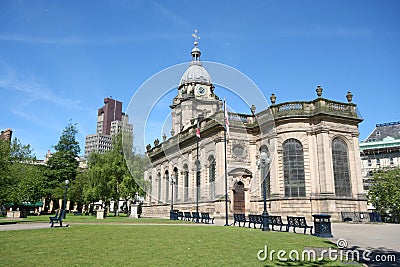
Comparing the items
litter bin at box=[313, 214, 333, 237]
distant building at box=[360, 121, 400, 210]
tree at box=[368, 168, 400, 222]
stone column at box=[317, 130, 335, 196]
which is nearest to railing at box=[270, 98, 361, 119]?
stone column at box=[317, 130, 335, 196]

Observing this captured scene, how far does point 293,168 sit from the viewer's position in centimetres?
3331

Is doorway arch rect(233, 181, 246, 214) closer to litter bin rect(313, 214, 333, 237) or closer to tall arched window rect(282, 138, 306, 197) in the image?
tall arched window rect(282, 138, 306, 197)

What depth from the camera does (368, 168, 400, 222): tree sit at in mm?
43188

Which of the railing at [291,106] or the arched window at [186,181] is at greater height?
the railing at [291,106]

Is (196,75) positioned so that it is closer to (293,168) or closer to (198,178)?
(198,178)

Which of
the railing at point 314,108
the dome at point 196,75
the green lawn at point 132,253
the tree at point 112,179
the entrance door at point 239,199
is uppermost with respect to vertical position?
the dome at point 196,75

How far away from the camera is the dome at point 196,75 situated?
2251 inches

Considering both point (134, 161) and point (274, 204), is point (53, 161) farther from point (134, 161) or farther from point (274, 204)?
point (274, 204)

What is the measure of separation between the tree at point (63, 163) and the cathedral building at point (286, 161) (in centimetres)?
2987

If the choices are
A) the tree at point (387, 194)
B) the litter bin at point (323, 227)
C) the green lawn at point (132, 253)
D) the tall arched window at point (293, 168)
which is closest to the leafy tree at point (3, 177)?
the green lawn at point (132, 253)

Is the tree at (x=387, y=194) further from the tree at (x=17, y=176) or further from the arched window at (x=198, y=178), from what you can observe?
the tree at (x=17, y=176)

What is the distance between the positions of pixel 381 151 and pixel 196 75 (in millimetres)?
43870

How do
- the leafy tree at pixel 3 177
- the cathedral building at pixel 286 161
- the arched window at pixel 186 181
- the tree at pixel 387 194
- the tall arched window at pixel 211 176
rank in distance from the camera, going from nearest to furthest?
the leafy tree at pixel 3 177
the cathedral building at pixel 286 161
the tall arched window at pixel 211 176
the tree at pixel 387 194
the arched window at pixel 186 181

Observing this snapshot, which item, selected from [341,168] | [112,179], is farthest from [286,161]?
[112,179]
